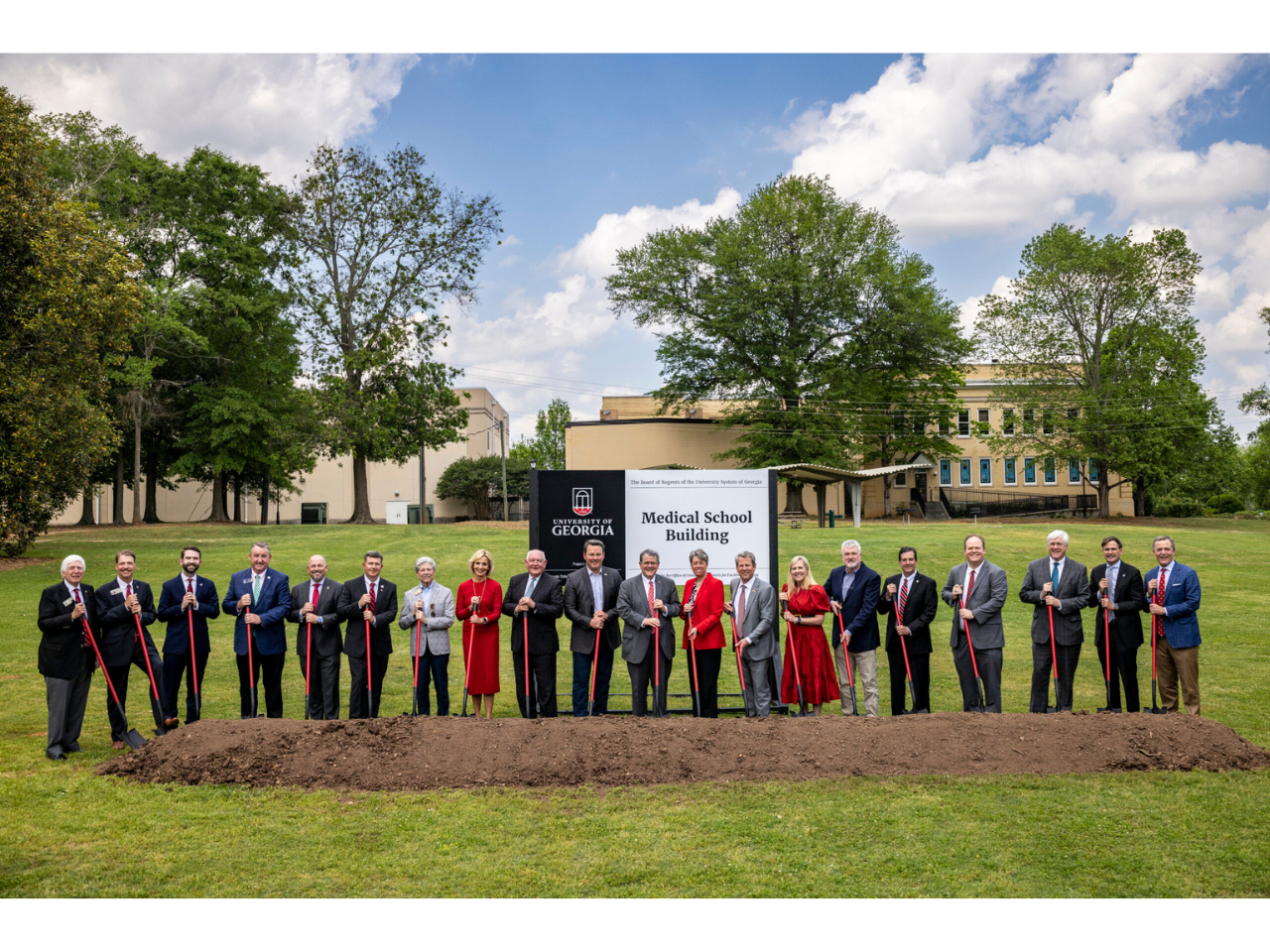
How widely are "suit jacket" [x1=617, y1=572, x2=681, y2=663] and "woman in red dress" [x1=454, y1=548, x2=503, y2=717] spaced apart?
131 centimetres

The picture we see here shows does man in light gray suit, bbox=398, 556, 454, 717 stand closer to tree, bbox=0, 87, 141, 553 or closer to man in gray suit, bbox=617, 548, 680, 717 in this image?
man in gray suit, bbox=617, 548, 680, 717

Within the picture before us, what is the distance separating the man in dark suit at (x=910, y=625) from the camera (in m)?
9.41

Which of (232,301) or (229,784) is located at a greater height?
(232,301)

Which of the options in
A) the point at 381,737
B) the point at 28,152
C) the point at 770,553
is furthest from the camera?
the point at 28,152

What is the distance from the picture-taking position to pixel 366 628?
937 centimetres

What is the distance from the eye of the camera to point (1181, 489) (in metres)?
63.4

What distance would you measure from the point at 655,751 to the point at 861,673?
296 cm

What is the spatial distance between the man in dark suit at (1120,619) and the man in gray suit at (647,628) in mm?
4399

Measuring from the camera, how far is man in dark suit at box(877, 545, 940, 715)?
941cm

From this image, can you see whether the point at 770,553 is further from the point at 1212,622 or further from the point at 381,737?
the point at 1212,622

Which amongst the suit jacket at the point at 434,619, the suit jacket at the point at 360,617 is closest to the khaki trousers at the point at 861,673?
the suit jacket at the point at 434,619

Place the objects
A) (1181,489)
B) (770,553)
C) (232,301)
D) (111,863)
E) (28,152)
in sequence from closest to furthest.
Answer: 1. (111,863)
2. (770,553)
3. (28,152)
4. (232,301)
5. (1181,489)

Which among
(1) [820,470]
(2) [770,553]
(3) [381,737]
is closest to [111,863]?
(3) [381,737]

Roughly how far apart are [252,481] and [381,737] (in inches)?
1891
